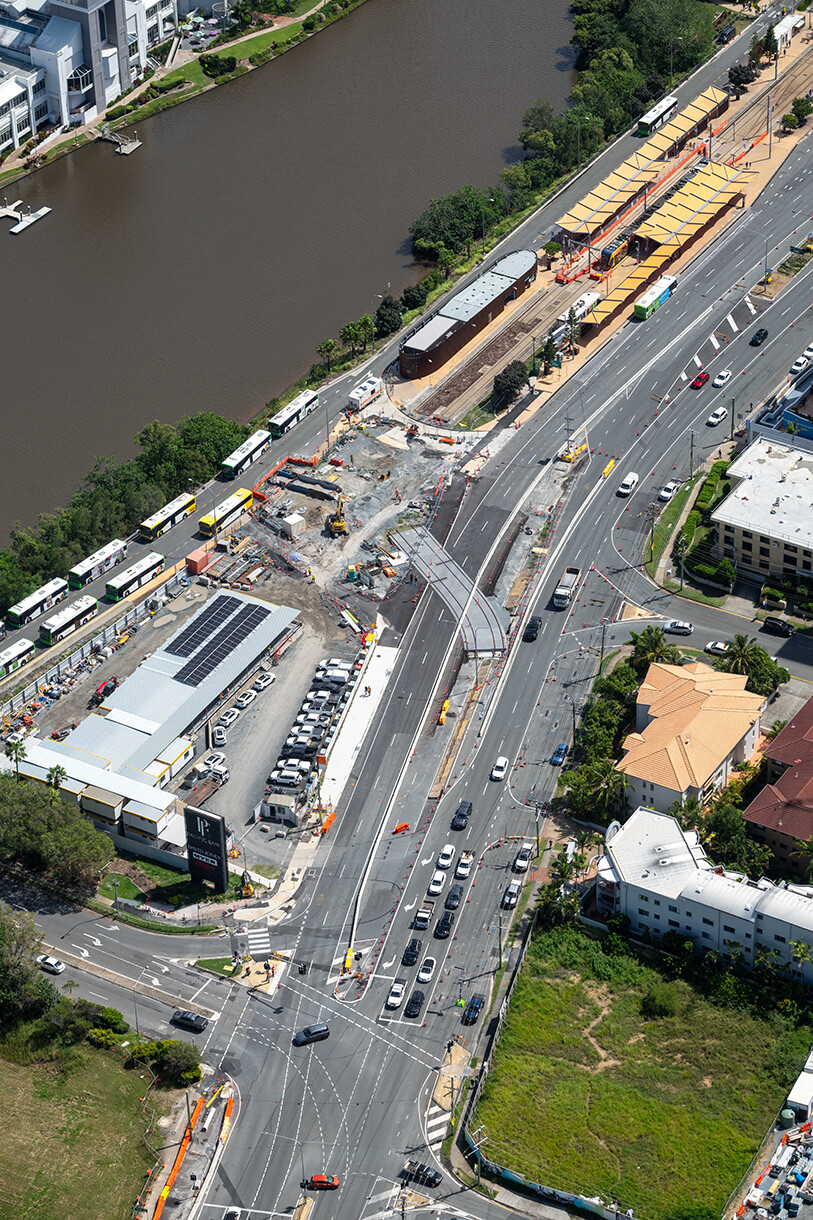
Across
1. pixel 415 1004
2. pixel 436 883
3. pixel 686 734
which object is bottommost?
pixel 415 1004

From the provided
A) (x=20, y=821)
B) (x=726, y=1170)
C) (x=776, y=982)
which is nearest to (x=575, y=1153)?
(x=726, y=1170)

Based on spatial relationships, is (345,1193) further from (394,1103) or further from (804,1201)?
(804,1201)

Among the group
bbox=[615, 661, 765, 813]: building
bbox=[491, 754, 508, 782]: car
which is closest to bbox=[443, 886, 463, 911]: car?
bbox=[491, 754, 508, 782]: car

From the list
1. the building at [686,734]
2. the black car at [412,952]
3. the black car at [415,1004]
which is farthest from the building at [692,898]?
the black car at [415,1004]

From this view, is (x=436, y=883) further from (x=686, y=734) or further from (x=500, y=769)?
(x=686, y=734)

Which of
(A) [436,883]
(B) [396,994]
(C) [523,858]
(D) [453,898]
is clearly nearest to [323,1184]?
(B) [396,994]

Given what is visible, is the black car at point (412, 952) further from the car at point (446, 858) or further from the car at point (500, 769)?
the car at point (500, 769)

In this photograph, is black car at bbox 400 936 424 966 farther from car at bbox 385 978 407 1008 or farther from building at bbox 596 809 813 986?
building at bbox 596 809 813 986
